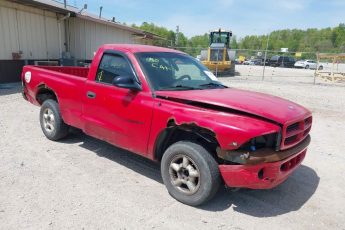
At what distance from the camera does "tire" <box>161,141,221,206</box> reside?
3340 millimetres

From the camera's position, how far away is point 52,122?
5516mm

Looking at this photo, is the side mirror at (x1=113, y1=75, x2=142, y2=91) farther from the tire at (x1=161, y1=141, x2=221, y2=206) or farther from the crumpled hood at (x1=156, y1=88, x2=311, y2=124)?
the tire at (x1=161, y1=141, x2=221, y2=206)

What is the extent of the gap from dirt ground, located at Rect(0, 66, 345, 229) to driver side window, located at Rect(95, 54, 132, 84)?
52.1 inches

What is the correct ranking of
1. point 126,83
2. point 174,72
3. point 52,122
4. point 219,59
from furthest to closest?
point 219,59
point 52,122
point 174,72
point 126,83

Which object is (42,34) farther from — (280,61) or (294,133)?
(280,61)

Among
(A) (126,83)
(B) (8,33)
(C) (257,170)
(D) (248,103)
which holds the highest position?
(B) (8,33)

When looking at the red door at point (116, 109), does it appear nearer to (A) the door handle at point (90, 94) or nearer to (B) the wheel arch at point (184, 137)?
(A) the door handle at point (90, 94)

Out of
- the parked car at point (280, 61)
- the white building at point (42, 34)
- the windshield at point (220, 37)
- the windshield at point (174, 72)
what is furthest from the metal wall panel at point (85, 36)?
the parked car at point (280, 61)

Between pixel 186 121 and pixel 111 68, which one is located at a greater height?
pixel 111 68

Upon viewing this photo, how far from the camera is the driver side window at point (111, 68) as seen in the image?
4320mm

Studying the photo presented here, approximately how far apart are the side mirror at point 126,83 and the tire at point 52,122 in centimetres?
201

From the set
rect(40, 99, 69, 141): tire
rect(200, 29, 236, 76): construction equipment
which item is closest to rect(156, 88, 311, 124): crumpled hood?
rect(40, 99, 69, 141): tire

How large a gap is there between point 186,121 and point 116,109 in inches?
47.9

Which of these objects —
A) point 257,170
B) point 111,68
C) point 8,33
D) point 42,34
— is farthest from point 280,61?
point 257,170
